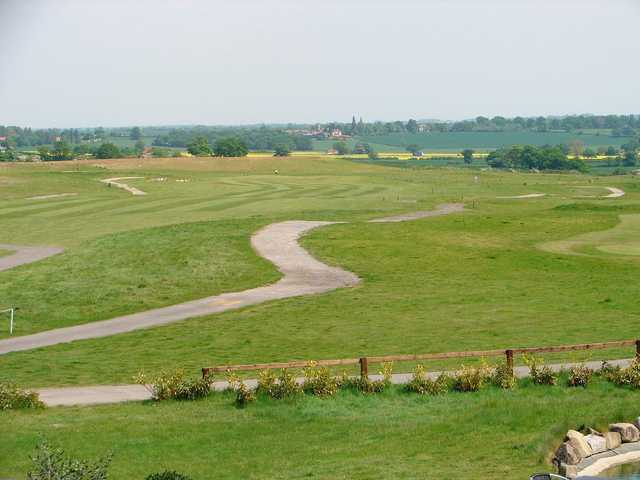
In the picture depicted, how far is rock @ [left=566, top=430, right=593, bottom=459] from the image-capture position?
20.2 meters

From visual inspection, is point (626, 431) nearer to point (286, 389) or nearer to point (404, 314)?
point (286, 389)

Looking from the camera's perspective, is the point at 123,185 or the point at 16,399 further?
the point at 123,185

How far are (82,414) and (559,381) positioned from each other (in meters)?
12.4

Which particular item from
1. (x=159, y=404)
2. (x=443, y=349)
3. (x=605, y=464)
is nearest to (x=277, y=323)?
Answer: (x=443, y=349)

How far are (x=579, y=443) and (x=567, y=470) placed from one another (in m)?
0.97

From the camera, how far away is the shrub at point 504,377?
978 inches

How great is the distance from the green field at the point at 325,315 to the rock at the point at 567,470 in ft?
2.07

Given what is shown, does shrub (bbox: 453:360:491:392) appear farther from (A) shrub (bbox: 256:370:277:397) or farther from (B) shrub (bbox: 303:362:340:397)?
(A) shrub (bbox: 256:370:277:397)

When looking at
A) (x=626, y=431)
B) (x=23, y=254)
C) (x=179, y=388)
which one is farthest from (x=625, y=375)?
(x=23, y=254)

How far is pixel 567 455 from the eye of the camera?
20.0 metres

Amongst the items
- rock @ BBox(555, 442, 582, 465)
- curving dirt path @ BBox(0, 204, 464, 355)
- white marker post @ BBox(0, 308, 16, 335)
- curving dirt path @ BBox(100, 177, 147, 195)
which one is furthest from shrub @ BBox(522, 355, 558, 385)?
curving dirt path @ BBox(100, 177, 147, 195)

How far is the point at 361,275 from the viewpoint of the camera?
47.7 m

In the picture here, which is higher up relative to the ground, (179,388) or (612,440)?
(179,388)

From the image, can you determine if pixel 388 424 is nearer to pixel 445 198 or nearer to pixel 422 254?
pixel 422 254
